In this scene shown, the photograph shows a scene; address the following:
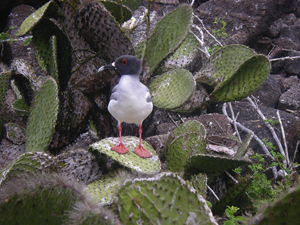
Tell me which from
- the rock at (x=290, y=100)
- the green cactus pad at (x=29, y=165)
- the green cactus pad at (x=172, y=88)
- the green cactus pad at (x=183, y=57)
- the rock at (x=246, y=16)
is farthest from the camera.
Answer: the rock at (x=246, y=16)

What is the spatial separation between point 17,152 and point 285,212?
4.23 feet

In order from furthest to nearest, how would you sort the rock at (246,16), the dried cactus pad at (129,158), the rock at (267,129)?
1. the rock at (246,16)
2. the rock at (267,129)
3. the dried cactus pad at (129,158)

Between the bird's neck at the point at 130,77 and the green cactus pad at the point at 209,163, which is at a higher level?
the bird's neck at the point at 130,77

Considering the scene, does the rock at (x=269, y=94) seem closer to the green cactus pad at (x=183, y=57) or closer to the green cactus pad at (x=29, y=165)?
the green cactus pad at (x=183, y=57)

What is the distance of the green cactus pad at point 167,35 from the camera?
163cm

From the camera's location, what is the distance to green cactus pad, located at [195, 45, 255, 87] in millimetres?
1657

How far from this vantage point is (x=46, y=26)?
55.8 inches

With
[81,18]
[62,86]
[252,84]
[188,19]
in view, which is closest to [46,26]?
[81,18]

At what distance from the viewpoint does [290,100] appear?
2338 mm

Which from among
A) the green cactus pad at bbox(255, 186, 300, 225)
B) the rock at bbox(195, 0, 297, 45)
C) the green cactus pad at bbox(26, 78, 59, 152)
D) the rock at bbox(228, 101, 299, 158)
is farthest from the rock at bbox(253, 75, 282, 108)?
the green cactus pad at bbox(255, 186, 300, 225)

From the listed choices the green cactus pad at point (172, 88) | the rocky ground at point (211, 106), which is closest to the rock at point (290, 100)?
the rocky ground at point (211, 106)

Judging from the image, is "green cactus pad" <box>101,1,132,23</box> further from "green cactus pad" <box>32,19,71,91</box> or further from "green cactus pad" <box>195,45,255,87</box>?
"green cactus pad" <box>195,45,255,87</box>

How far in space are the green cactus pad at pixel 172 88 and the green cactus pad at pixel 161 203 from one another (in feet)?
2.39

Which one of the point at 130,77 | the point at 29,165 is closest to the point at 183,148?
the point at 130,77
